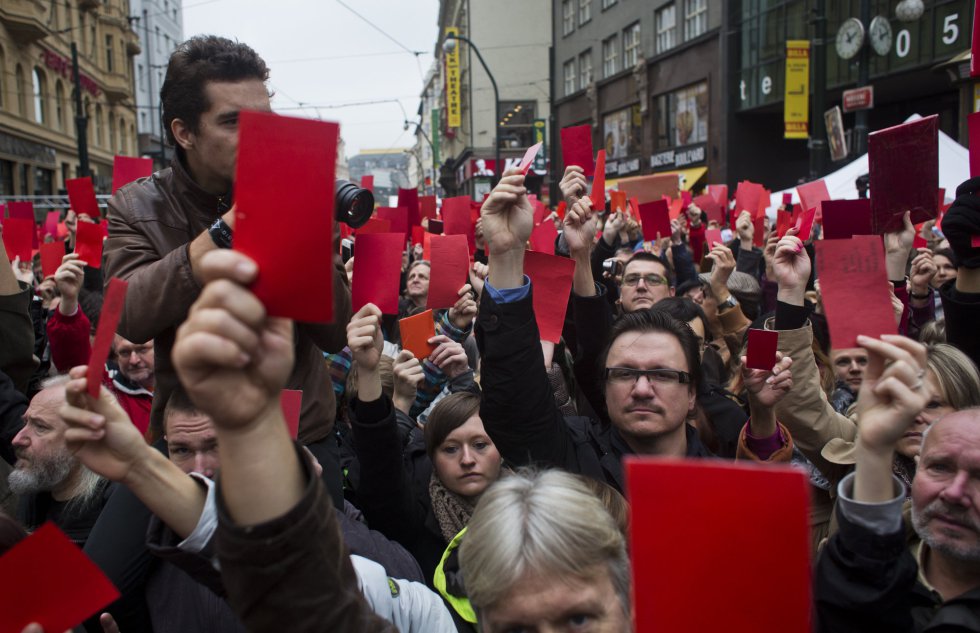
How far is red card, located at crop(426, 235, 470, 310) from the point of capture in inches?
138

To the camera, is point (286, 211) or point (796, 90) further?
Result: point (796, 90)

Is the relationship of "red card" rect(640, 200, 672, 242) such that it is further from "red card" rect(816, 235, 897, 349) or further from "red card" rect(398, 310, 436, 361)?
"red card" rect(816, 235, 897, 349)

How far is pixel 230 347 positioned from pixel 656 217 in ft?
18.0

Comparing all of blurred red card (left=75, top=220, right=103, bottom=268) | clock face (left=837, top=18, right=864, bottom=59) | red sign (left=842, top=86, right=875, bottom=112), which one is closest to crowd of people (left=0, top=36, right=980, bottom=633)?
blurred red card (left=75, top=220, right=103, bottom=268)

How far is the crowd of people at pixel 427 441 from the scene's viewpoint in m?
1.22

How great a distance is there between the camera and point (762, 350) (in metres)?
2.69

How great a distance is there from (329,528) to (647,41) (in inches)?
1229

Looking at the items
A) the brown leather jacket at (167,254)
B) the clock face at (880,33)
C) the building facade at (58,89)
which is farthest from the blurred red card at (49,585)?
the building facade at (58,89)

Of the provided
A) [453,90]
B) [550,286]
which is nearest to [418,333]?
[550,286]

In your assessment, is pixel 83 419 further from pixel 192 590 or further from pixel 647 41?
pixel 647 41

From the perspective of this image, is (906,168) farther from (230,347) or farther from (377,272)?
(230,347)

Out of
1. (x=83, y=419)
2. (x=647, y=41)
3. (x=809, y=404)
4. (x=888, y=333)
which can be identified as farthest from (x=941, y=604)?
(x=647, y=41)

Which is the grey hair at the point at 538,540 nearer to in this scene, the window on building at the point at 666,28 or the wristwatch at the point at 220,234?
the wristwatch at the point at 220,234

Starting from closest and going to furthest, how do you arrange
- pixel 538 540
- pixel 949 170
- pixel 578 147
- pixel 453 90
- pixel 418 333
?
pixel 538 540 → pixel 418 333 → pixel 578 147 → pixel 949 170 → pixel 453 90
